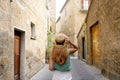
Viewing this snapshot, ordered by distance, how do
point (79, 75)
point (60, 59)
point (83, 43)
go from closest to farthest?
point (60, 59) → point (79, 75) → point (83, 43)

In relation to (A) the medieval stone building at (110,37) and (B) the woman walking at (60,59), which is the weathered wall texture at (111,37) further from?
(B) the woman walking at (60,59)

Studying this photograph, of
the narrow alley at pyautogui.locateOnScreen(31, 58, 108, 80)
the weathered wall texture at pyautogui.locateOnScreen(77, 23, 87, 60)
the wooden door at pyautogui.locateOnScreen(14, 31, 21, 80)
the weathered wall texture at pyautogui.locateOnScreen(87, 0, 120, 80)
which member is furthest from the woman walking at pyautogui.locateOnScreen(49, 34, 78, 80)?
the weathered wall texture at pyautogui.locateOnScreen(77, 23, 87, 60)

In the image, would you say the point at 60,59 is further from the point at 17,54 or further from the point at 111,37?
the point at 111,37

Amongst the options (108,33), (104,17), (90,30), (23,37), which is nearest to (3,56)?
(23,37)

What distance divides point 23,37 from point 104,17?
12.9 feet

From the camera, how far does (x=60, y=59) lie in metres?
2.60

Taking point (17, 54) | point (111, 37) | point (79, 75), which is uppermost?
point (111, 37)

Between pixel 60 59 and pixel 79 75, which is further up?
pixel 60 59

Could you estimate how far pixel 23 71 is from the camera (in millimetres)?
7105

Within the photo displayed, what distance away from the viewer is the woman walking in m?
2.61

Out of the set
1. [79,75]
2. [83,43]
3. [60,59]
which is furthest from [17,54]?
[83,43]

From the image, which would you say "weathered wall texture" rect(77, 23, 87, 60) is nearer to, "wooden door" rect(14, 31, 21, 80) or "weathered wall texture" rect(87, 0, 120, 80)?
"weathered wall texture" rect(87, 0, 120, 80)

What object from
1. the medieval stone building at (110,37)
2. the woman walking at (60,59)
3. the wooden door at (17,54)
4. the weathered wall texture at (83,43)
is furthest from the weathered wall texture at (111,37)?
the weathered wall texture at (83,43)

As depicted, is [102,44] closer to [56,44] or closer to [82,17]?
[56,44]
